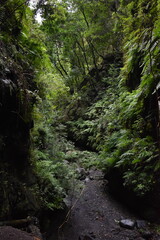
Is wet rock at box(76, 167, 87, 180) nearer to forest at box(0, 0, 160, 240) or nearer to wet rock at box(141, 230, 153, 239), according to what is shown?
forest at box(0, 0, 160, 240)

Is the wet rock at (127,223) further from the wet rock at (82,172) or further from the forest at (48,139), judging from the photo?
the wet rock at (82,172)

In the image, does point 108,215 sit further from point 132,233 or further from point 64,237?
point 64,237

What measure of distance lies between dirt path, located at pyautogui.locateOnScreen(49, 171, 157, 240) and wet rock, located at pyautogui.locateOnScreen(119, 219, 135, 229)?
3.9 inches

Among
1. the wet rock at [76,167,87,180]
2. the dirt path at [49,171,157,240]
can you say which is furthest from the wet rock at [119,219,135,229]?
the wet rock at [76,167,87,180]

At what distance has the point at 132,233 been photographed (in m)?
4.73

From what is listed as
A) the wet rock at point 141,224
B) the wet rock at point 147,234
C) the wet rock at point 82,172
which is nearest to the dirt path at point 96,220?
the wet rock at point 147,234

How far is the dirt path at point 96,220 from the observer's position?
477 centimetres

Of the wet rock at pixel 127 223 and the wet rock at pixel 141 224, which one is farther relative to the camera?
the wet rock at pixel 127 223

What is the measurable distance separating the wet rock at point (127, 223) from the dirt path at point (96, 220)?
10cm

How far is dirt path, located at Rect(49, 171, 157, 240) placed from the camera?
477 cm

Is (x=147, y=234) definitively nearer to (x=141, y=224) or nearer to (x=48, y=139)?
(x=141, y=224)

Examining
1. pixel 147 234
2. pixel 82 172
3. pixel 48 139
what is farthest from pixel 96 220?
pixel 48 139

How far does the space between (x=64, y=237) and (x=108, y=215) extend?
168cm

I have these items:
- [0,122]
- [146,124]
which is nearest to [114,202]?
[146,124]
